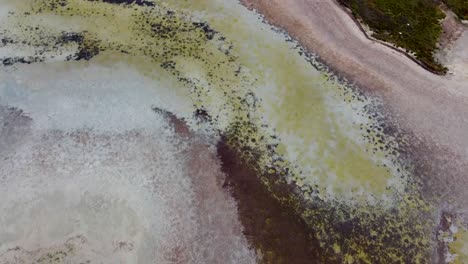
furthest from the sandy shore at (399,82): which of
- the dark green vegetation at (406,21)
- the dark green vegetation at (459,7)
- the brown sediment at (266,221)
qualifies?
the brown sediment at (266,221)

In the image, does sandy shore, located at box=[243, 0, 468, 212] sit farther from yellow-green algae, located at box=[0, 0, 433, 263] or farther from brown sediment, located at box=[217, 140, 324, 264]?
brown sediment, located at box=[217, 140, 324, 264]

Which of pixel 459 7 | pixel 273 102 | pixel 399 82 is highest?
pixel 459 7

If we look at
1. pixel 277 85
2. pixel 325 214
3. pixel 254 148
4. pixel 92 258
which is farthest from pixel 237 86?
pixel 92 258

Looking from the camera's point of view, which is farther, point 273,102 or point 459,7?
point 459,7

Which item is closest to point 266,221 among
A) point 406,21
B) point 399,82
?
point 399,82

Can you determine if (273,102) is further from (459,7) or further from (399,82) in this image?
(459,7)

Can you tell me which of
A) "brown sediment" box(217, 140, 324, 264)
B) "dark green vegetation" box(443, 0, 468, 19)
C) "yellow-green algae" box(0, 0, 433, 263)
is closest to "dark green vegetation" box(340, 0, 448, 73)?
"dark green vegetation" box(443, 0, 468, 19)

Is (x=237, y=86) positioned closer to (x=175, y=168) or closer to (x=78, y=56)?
(x=175, y=168)

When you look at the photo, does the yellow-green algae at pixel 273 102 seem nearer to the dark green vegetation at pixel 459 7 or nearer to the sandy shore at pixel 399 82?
the sandy shore at pixel 399 82
